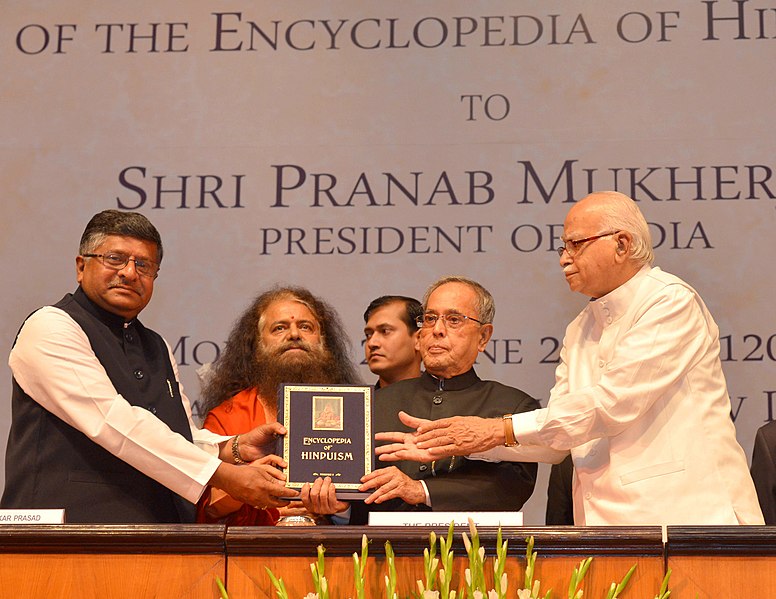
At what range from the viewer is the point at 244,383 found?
4.79m

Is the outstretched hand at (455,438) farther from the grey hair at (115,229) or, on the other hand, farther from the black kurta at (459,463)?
the grey hair at (115,229)

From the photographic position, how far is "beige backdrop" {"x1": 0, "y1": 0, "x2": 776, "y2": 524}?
214 inches

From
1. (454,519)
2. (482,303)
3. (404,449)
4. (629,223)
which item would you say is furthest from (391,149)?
(454,519)

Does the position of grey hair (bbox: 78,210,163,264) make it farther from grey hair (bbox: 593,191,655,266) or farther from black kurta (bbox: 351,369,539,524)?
grey hair (bbox: 593,191,655,266)

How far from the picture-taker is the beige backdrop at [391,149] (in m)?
5.43

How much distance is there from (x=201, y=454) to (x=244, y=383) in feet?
3.56

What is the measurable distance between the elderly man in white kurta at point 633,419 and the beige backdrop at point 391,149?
1.67 meters

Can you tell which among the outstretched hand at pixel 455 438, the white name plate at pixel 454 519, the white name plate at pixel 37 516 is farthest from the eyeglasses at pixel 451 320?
the white name plate at pixel 37 516

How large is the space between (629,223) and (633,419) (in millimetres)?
632

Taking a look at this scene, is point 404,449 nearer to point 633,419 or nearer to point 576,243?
point 633,419

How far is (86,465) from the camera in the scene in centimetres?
373

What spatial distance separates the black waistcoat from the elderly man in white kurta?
788 mm

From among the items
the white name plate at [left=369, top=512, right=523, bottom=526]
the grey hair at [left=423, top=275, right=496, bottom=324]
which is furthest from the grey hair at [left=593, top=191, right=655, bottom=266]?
the white name plate at [left=369, top=512, right=523, bottom=526]

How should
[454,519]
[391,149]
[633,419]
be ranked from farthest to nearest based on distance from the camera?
[391,149]
[633,419]
[454,519]
